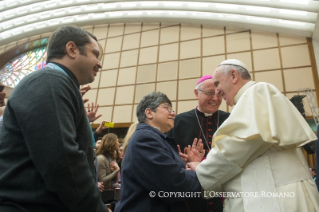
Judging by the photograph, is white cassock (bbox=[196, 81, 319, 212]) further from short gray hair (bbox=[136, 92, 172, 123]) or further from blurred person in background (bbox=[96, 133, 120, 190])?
blurred person in background (bbox=[96, 133, 120, 190])

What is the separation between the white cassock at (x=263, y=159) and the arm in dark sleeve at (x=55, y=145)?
745 mm

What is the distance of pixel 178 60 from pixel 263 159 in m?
6.41

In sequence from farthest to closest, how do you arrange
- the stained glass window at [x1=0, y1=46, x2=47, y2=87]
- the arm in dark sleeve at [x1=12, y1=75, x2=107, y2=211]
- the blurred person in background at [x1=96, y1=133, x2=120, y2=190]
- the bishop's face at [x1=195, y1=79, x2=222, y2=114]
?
the stained glass window at [x1=0, y1=46, x2=47, y2=87] → the blurred person in background at [x1=96, y1=133, x2=120, y2=190] → the bishop's face at [x1=195, y1=79, x2=222, y2=114] → the arm in dark sleeve at [x1=12, y1=75, x2=107, y2=211]

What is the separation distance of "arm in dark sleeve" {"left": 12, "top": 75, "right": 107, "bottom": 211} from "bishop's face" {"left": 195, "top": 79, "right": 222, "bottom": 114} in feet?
5.62

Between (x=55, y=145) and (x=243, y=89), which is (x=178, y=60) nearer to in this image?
(x=243, y=89)

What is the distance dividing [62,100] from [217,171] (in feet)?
3.01

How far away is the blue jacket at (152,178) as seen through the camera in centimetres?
126

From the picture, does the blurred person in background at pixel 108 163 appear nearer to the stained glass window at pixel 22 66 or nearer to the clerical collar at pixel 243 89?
the clerical collar at pixel 243 89

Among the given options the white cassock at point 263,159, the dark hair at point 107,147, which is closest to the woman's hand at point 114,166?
the dark hair at point 107,147

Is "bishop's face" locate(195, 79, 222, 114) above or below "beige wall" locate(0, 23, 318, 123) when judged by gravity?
below

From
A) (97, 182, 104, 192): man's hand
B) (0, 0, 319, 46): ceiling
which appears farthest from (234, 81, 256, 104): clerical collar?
(0, 0, 319, 46): ceiling

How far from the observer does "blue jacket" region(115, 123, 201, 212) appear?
1.26m

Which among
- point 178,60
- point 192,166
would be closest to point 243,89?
point 192,166

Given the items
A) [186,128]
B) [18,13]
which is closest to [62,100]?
[186,128]
